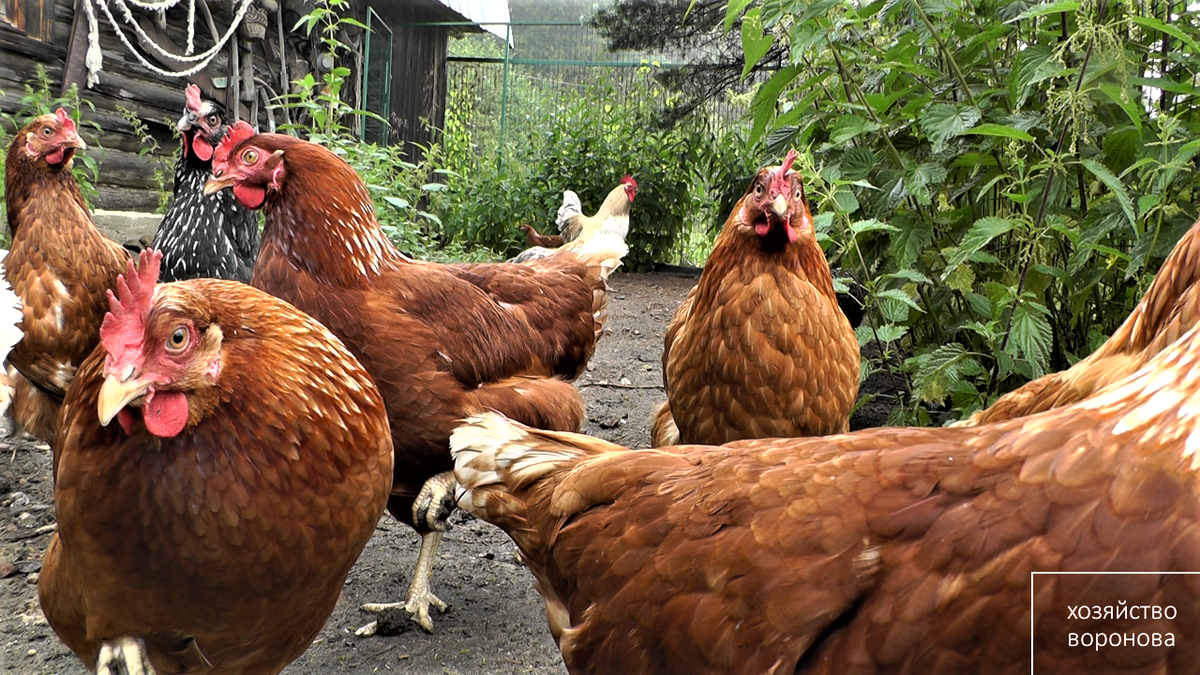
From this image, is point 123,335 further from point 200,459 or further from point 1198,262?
point 1198,262

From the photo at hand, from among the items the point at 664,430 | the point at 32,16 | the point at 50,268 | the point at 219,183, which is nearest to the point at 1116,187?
the point at 664,430

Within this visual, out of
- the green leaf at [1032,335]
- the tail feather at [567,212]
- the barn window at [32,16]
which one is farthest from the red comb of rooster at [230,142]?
the tail feather at [567,212]

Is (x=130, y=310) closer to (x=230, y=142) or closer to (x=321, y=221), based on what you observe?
(x=321, y=221)

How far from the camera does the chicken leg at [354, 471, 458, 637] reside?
2.71 m

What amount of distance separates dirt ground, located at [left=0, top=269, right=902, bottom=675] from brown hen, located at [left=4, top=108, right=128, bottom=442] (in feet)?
1.50

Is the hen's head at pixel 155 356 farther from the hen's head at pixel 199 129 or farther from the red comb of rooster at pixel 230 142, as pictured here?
the hen's head at pixel 199 129

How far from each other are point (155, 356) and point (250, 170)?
4.40 feet

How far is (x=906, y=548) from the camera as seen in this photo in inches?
46.5

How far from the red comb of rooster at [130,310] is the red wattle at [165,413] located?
10cm

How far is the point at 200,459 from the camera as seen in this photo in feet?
5.24

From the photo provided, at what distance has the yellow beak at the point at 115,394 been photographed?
1.48 meters

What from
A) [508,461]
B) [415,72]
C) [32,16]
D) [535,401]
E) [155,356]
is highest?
[415,72]

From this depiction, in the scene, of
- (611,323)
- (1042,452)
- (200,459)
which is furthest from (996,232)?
(611,323)

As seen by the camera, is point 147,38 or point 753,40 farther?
point 147,38
